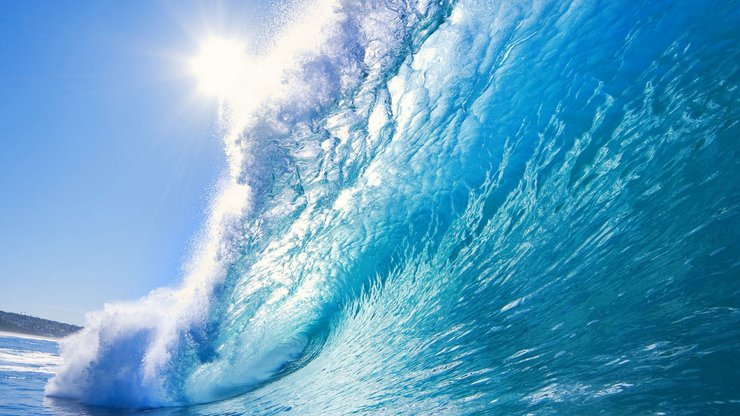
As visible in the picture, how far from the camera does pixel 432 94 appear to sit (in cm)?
437

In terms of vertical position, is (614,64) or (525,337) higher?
(614,64)

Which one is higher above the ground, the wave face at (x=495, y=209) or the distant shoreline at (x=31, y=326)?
the distant shoreline at (x=31, y=326)

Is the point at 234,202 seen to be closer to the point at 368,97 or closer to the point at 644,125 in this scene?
the point at 368,97

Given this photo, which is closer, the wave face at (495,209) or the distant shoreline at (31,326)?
the wave face at (495,209)

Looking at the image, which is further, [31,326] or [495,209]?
[31,326]

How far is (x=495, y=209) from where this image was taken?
449 centimetres

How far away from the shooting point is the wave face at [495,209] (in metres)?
2.78

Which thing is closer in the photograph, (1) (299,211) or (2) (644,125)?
(2) (644,125)

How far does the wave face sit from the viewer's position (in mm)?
2777

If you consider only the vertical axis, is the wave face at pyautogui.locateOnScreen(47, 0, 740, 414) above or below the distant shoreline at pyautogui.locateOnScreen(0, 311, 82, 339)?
below

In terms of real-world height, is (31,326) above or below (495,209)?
above

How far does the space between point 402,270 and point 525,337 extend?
229cm

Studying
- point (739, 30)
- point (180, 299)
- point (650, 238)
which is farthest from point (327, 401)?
point (739, 30)

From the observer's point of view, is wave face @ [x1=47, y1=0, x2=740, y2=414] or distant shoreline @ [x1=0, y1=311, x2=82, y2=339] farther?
distant shoreline @ [x1=0, y1=311, x2=82, y2=339]
